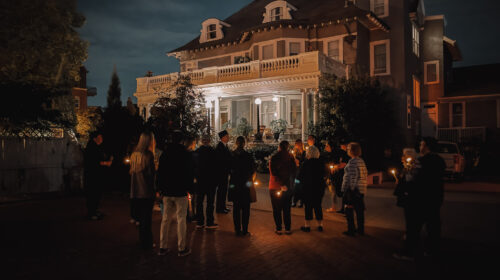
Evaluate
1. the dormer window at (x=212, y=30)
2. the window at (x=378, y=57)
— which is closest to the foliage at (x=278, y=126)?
the window at (x=378, y=57)

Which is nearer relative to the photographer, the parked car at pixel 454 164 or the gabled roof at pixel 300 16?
the parked car at pixel 454 164

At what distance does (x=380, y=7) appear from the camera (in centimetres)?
2175

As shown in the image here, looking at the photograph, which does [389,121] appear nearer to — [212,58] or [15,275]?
[212,58]

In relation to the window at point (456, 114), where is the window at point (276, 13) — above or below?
above

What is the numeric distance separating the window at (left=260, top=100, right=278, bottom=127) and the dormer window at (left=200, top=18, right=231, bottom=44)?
680cm

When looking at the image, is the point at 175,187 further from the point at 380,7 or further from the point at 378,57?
the point at 380,7

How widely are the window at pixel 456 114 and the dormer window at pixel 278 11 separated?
13.5m

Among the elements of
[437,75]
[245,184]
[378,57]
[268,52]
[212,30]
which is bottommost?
[245,184]

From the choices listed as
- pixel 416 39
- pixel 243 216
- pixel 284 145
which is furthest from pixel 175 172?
pixel 416 39

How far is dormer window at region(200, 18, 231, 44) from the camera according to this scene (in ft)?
85.9

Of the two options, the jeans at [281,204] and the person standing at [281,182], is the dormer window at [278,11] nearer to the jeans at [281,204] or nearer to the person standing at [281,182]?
the person standing at [281,182]

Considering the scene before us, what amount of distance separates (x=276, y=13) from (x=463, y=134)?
1500 centimetres

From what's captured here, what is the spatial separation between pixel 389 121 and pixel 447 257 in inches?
563

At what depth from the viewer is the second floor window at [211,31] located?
26.6 metres
